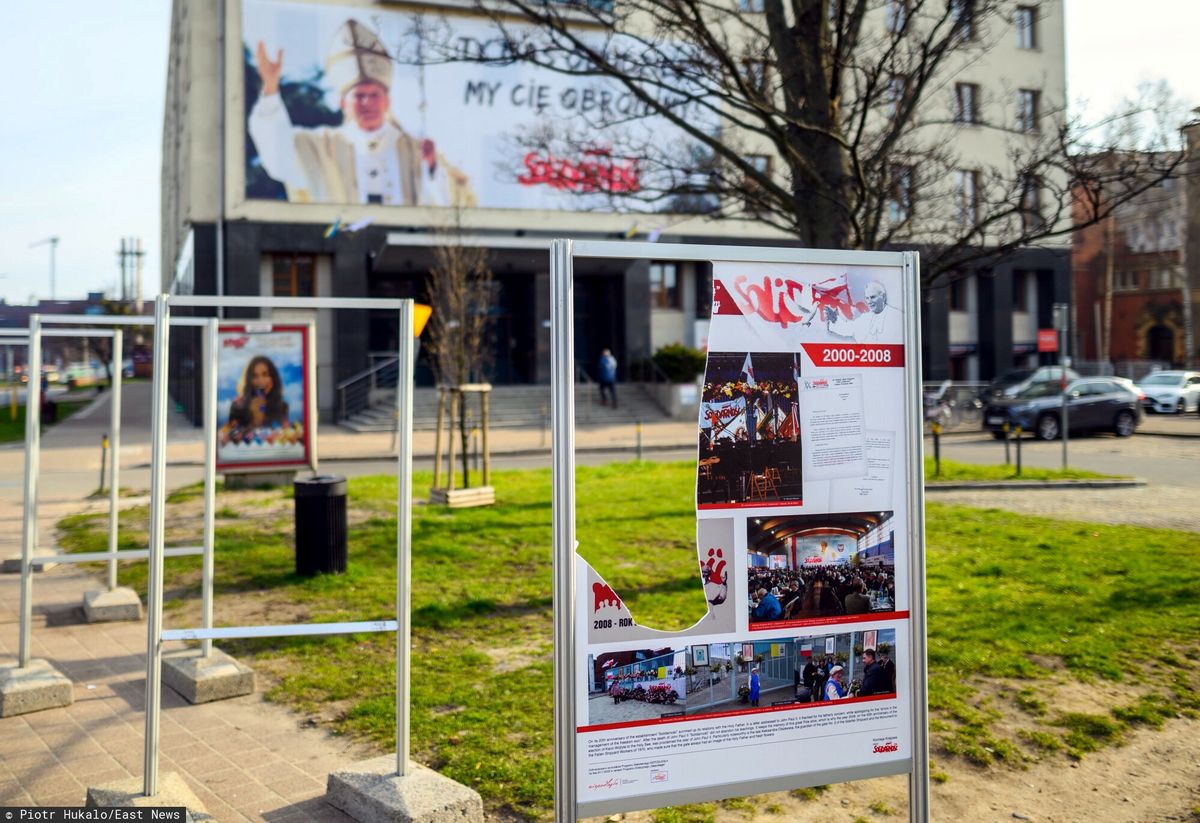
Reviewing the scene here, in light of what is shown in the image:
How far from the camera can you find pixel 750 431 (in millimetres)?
3578

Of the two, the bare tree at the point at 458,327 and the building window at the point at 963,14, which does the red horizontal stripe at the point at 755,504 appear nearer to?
the building window at the point at 963,14

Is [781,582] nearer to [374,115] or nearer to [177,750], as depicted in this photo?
[177,750]

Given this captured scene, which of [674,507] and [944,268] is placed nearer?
[944,268]

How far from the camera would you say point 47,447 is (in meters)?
28.5

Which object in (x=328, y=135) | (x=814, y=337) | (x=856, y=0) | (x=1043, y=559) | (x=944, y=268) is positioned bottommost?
(x=1043, y=559)

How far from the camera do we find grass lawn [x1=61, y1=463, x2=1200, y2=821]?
559cm

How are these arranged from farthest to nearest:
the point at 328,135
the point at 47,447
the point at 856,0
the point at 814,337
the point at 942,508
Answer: the point at 328,135, the point at 47,447, the point at 942,508, the point at 856,0, the point at 814,337

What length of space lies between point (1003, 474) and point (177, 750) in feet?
49.8

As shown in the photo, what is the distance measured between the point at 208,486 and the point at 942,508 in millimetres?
10228

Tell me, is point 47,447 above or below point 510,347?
below

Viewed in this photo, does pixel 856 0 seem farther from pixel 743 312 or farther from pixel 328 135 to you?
pixel 328 135

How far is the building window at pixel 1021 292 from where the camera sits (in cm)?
4622

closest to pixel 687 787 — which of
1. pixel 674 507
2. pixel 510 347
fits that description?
pixel 674 507

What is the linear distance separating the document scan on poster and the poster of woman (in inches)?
528
